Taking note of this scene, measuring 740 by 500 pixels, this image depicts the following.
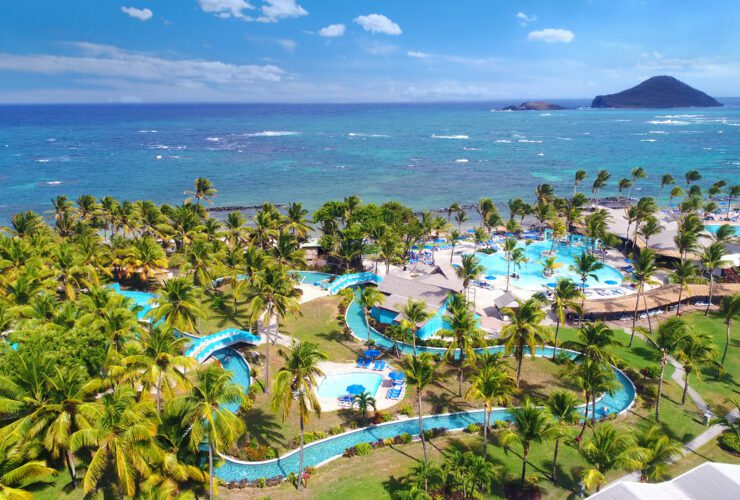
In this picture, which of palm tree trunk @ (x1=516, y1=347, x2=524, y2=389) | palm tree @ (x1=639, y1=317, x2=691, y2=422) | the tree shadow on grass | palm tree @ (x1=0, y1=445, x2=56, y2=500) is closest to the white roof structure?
palm tree @ (x1=639, y1=317, x2=691, y2=422)

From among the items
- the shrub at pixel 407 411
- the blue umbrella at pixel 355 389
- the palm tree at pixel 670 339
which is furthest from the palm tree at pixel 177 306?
the palm tree at pixel 670 339

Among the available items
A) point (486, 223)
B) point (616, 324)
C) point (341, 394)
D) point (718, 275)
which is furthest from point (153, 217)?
point (718, 275)

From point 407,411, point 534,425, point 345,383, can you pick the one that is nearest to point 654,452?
point 534,425

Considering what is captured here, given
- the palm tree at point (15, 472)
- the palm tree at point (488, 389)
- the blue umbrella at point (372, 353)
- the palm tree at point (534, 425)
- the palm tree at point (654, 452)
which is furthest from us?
the blue umbrella at point (372, 353)

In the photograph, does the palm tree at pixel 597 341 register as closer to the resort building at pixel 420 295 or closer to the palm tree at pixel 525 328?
the palm tree at pixel 525 328

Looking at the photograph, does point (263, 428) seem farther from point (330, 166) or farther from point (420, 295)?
point (330, 166)

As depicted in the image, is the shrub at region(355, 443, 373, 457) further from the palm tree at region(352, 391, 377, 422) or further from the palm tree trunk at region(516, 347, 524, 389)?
the palm tree trunk at region(516, 347, 524, 389)

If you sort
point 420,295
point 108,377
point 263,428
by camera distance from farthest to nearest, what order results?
point 420,295 < point 263,428 < point 108,377
